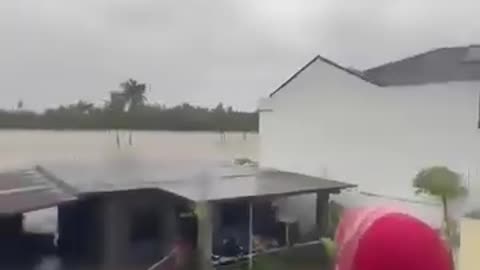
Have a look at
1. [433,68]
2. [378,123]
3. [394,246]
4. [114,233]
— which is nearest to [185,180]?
[114,233]

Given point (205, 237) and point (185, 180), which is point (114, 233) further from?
point (185, 180)

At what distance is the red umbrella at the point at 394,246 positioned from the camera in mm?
433

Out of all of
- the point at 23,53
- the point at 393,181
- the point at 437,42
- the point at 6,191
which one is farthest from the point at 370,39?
the point at 6,191

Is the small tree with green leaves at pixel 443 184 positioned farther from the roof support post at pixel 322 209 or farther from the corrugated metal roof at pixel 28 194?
the corrugated metal roof at pixel 28 194

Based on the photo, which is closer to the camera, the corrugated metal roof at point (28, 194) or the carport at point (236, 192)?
the corrugated metal roof at point (28, 194)

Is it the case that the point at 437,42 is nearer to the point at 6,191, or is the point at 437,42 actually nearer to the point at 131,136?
the point at 131,136

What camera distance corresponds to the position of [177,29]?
8.37m

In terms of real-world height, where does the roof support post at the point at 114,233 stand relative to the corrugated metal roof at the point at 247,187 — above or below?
below

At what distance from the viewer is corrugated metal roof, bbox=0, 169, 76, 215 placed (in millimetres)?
4582

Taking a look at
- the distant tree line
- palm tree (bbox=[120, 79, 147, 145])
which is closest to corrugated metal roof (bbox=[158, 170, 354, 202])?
the distant tree line

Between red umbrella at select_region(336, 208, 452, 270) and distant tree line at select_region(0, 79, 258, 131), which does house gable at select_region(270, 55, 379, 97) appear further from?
red umbrella at select_region(336, 208, 452, 270)

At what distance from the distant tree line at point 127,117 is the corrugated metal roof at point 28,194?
71 centimetres

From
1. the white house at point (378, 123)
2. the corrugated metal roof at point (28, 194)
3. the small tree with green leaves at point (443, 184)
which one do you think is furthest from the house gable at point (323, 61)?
the corrugated metal roof at point (28, 194)

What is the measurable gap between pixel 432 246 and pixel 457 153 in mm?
6933
